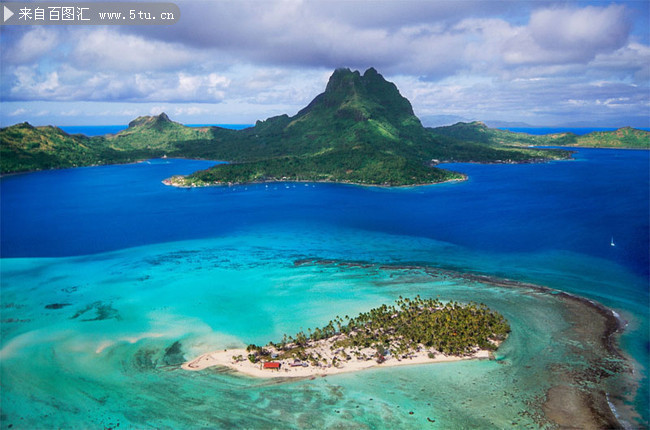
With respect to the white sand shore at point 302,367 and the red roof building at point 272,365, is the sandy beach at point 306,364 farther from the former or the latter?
the red roof building at point 272,365

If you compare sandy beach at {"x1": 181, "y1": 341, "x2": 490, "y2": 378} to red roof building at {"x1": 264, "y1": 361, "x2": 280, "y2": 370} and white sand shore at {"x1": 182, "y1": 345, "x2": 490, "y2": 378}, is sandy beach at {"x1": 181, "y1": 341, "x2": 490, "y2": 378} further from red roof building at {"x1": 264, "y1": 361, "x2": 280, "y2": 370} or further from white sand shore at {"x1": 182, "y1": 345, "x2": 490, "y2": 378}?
red roof building at {"x1": 264, "y1": 361, "x2": 280, "y2": 370}

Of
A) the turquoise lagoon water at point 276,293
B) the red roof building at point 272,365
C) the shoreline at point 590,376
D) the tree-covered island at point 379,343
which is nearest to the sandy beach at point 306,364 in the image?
the tree-covered island at point 379,343

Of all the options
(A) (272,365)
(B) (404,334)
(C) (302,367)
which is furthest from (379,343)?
(A) (272,365)

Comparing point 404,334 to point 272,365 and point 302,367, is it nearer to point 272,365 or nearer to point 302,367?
point 302,367

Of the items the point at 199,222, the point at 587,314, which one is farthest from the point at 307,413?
the point at 199,222

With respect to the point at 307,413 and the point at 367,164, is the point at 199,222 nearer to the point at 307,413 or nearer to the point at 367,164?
the point at 307,413

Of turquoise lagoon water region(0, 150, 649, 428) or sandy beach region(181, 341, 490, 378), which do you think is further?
sandy beach region(181, 341, 490, 378)

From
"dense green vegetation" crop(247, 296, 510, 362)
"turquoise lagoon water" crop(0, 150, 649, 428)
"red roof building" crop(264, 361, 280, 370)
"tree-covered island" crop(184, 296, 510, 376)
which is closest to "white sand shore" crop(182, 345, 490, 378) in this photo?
"tree-covered island" crop(184, 296, 510, 376)
